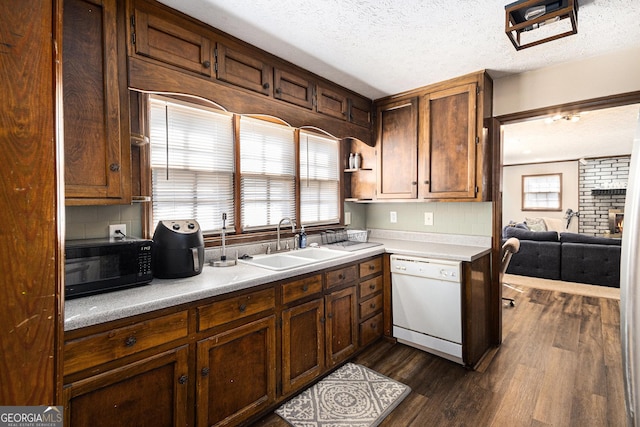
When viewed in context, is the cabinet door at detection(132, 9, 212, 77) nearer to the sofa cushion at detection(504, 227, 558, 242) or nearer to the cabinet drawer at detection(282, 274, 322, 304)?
the cabinet drawer at detection(282, 274, 322, 304)

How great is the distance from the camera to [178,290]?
1512 millimetres

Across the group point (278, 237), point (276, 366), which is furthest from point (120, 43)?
point (276, 366)

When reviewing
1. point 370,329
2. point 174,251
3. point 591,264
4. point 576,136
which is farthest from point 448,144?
point 576,136

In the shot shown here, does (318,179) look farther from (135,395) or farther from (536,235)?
(536,235)

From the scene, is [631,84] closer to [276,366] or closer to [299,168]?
[299,168]

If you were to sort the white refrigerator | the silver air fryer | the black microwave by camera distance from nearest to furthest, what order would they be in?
the white refrigerator
the black microwave
the silver air fryer

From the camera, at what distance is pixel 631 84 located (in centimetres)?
220

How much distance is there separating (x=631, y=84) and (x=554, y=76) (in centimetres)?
47

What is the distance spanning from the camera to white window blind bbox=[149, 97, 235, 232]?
Result: 199cm


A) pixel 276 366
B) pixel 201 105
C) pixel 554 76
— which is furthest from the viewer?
pixel 554 76

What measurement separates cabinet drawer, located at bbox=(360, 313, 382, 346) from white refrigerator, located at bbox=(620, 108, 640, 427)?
179 cm

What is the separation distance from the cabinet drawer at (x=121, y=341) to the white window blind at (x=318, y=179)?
1.69 metres

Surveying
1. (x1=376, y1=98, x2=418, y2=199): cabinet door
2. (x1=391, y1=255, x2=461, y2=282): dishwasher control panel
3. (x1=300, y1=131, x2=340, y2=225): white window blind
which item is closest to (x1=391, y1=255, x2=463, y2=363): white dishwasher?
(x1=391, y1=255, x2=461, y2=282): dishwasher control panel

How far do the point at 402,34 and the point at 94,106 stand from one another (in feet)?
5.86
